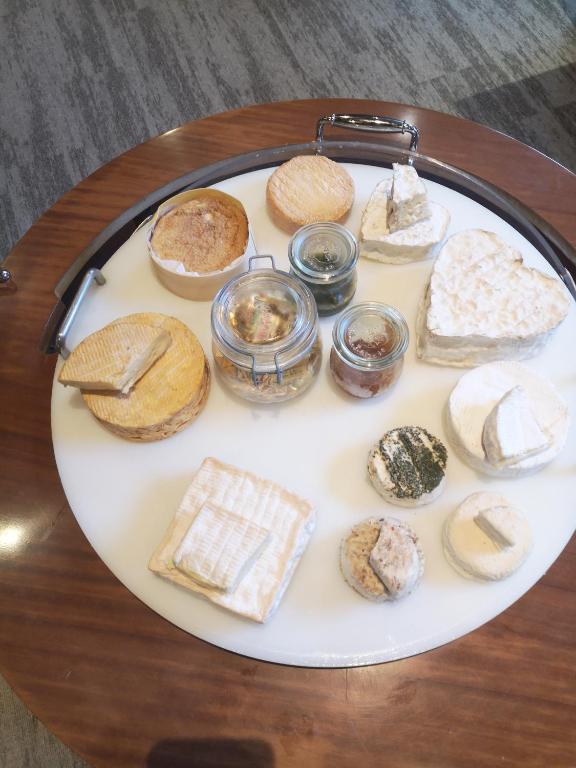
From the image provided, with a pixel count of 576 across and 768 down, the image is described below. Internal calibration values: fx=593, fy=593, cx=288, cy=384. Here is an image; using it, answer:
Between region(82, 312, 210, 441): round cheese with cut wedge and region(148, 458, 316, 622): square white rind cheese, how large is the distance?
123 mm

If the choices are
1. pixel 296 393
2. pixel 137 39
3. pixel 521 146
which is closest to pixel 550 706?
pixel 296 393

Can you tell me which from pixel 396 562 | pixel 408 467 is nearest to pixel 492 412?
pixel 408 467

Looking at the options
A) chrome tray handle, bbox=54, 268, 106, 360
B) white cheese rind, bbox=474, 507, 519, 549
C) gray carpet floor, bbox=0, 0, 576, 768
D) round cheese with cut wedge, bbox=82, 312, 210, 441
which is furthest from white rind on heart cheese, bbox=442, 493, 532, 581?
gray carpet floor, bbox=0, 0, 576, 768

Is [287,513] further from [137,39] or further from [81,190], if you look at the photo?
[137,39]

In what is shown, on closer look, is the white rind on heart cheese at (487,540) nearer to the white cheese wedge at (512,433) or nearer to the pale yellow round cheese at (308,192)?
the white cheese wedge at (512,433)

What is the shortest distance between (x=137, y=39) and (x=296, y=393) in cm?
235

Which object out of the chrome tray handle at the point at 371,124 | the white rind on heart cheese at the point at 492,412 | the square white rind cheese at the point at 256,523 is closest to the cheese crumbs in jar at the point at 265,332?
the square white rind cheese at the point at 256,523

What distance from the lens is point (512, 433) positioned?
1.09m

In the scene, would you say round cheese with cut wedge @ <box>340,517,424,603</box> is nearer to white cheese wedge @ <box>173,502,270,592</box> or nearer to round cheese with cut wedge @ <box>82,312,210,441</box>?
white cheese wedge @ <box>173,502,270,592</box>

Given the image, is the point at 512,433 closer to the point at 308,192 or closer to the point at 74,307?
the point at 308,192

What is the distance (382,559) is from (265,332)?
467 mm

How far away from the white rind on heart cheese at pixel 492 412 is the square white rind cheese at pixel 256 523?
332 mm

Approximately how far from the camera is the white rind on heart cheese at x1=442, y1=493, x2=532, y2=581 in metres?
1.06

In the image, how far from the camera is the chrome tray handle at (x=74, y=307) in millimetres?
1270
